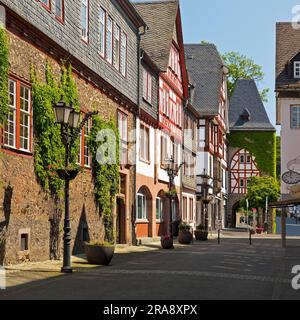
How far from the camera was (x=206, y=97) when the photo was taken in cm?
6056

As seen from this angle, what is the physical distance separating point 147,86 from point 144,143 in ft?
9.28

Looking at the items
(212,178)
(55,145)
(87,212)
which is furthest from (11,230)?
(212,178)

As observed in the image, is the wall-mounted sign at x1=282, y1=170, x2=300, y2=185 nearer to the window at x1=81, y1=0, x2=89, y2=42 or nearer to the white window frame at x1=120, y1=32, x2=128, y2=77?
the white window frame at x1=120, y1=32, x2=128, y2=77

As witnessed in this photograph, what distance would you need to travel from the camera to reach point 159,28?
127 ft

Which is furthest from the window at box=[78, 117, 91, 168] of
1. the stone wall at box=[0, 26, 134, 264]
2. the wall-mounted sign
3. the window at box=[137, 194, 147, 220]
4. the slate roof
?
the wall-mounted sign

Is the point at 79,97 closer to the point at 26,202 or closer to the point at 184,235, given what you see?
the point at 26,202

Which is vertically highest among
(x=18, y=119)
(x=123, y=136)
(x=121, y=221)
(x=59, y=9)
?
(x=59, y=9)

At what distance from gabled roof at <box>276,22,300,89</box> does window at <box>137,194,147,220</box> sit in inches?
517

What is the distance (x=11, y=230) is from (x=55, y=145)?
3632 mm

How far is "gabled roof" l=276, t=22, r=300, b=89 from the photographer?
1750 inches

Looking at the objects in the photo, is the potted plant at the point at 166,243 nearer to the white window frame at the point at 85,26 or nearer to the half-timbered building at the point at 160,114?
the half-timbered building at the point at 160,114

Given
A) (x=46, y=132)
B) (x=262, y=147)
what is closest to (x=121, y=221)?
(x=46, y=132)

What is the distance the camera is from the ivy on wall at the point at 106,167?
25.0 metres
